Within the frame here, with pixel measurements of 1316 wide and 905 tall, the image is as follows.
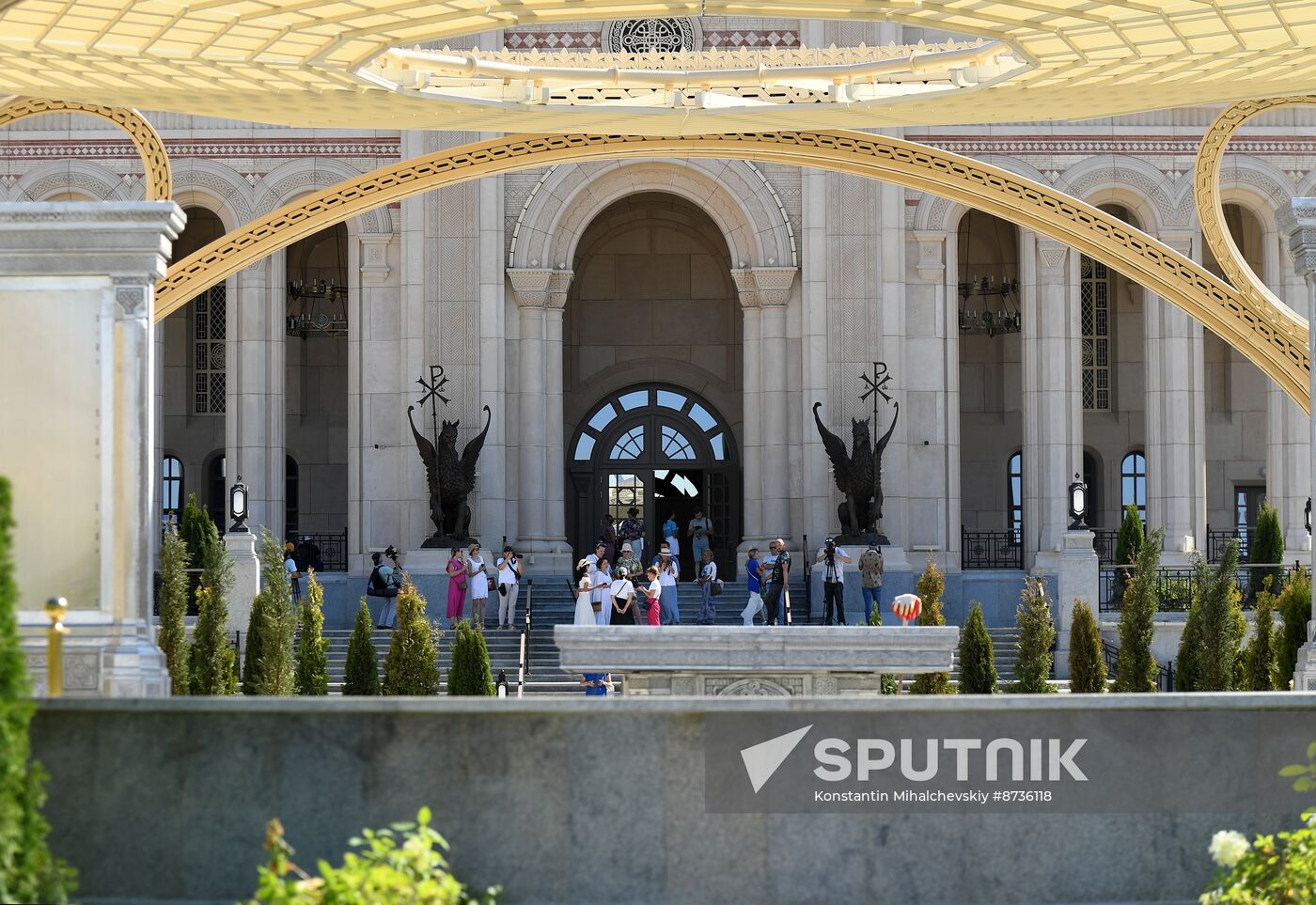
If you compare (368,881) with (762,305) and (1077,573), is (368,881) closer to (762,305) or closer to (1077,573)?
(1077,573)

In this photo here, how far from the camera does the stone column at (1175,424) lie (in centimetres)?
3103

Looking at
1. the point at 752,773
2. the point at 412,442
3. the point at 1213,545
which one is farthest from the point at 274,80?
the point at 1213,545

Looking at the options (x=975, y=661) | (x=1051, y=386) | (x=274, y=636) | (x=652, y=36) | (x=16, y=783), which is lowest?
(x=975, y=661)

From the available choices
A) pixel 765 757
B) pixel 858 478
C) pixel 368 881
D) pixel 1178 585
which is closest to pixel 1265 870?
pixel 765 757

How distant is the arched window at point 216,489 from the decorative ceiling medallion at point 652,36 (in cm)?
1136

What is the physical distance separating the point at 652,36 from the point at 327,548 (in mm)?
11364

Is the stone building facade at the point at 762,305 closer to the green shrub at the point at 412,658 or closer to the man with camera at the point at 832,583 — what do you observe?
the man with camera at the point at 832,583

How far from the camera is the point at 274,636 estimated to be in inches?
753

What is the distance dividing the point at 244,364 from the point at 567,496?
22.7 ft

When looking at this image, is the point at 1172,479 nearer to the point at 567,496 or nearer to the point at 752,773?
the point at 567,496

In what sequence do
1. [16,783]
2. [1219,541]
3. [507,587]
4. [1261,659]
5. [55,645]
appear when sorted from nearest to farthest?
[16,783], [55,645], [1261,659], [507,587], [1219,541]

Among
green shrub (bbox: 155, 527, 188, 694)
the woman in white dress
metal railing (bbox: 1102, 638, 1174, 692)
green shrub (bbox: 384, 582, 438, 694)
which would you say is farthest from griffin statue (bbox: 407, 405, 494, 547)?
metal railing (bbox: 1102, 638, 1174, 692)

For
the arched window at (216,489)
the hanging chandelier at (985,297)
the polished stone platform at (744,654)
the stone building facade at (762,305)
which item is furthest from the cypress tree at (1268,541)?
the arched window at (216,489)

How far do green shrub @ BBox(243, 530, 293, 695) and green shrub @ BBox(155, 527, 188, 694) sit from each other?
2.69 feet
